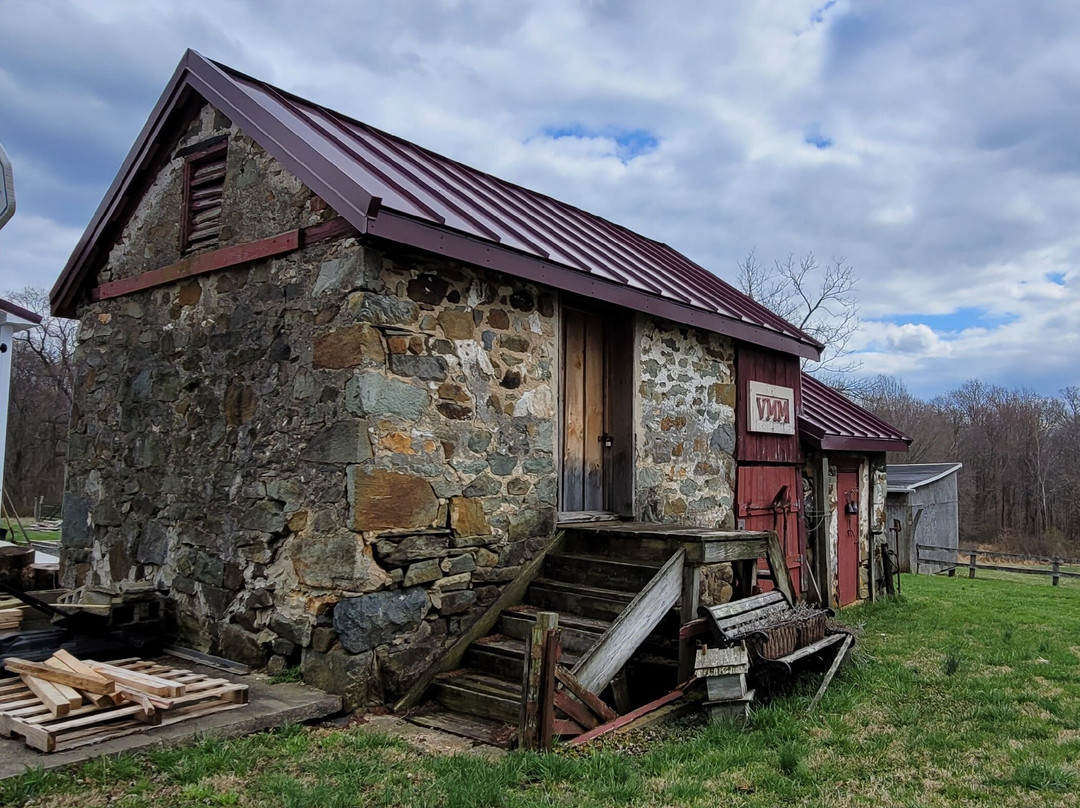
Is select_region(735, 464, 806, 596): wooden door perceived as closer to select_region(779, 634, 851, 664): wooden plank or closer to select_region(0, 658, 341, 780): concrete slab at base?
select_region(779, 634, 851, 664): wooden plank

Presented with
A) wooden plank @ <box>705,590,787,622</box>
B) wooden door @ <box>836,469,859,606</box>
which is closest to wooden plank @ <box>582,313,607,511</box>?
wooden plank @ <box>705,590,787,622</box>

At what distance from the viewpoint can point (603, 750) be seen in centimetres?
448

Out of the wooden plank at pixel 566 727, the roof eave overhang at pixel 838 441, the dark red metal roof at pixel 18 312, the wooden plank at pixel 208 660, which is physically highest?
the dark red metal roof at pixel 18 312

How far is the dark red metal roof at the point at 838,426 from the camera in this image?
10.1 m

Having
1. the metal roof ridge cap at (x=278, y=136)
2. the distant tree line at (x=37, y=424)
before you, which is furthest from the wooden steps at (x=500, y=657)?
the distant tree line at (x=37, y=424)

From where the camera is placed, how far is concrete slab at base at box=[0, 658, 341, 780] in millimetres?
3814

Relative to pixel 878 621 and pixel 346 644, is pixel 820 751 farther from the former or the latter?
pixel 878 621

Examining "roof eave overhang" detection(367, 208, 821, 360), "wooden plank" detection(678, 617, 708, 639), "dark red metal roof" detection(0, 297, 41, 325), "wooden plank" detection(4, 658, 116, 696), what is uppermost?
"dark red metal roof" detection(0, 297, 41, 325)

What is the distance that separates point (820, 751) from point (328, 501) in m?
3.34

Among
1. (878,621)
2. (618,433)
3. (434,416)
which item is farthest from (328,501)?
(878,621)

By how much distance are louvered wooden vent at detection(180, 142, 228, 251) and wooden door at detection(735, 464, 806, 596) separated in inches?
225

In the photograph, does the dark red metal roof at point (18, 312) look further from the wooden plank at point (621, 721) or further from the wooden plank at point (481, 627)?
the wooden plank at point (621, 721)

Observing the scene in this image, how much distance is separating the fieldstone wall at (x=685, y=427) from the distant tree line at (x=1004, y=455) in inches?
1082

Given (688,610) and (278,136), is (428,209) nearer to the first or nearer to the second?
(278,136)
